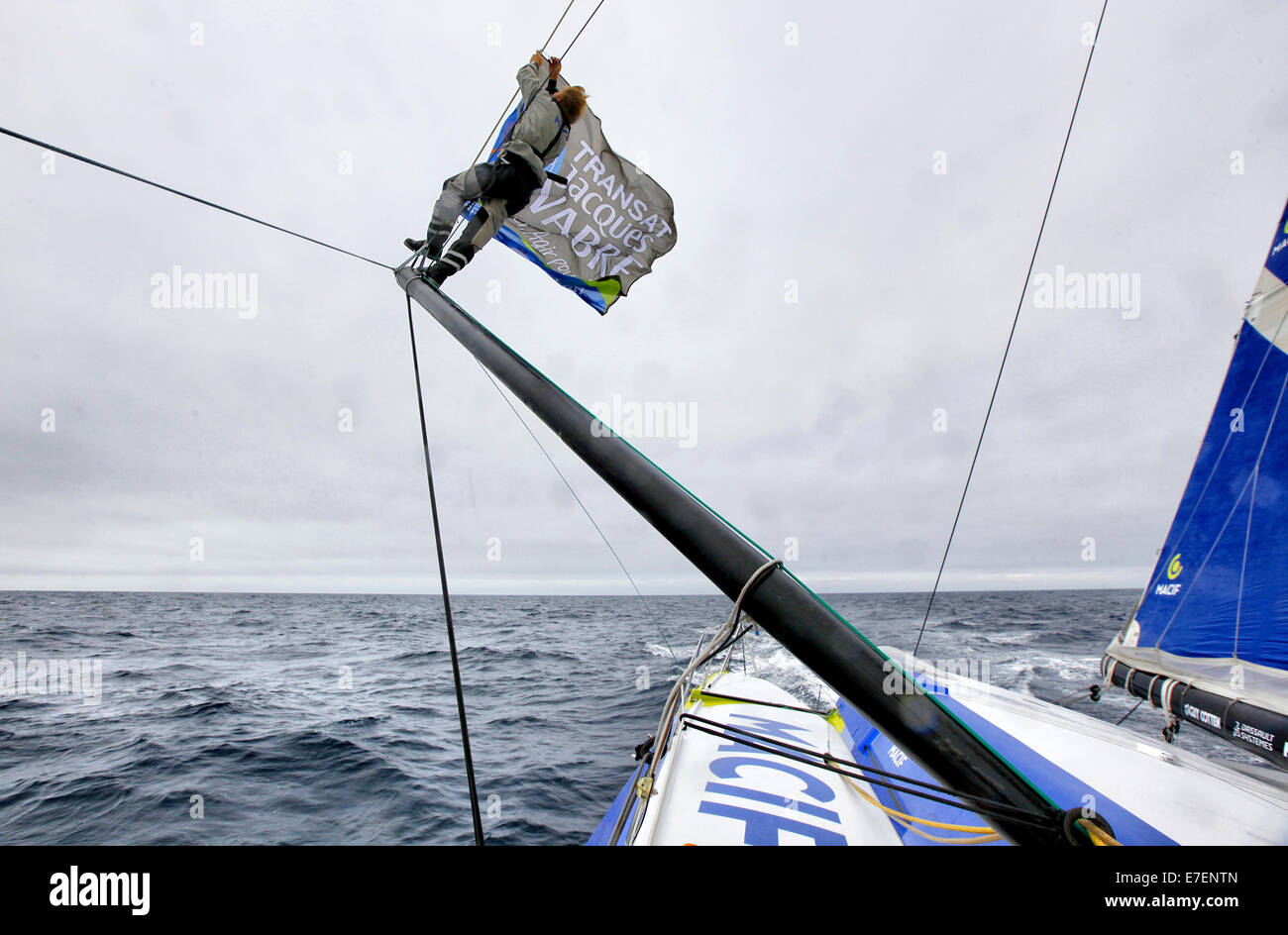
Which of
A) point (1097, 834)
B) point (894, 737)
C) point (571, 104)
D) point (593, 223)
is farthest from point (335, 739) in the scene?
point (1097, 834)

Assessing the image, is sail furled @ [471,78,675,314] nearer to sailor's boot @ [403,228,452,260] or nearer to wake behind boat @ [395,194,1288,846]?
sailor's boot @ [403,228,452,260]

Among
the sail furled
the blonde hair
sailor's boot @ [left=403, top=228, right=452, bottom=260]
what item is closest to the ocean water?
sailor's boot @ [left=403, top=228, right=452, bottom=260]

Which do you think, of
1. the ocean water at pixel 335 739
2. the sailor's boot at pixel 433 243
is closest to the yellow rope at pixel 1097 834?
the sailor's boot at pixel 433 243

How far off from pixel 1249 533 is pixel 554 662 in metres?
15.6

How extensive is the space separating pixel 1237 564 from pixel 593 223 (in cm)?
790

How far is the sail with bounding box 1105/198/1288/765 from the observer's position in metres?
5.10

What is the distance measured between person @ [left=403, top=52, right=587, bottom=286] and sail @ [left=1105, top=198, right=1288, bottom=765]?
7511 millimetres

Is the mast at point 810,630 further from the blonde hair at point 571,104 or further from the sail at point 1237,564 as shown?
the sail at point 1237,564

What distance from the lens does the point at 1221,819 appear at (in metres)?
3.16

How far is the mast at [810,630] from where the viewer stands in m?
1.33

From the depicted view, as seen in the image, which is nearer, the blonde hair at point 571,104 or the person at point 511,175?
the person at point 511,175

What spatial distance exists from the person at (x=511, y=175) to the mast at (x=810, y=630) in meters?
1.51
